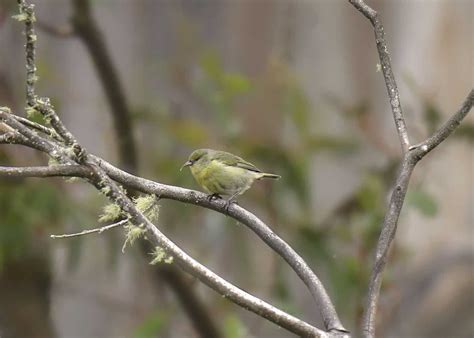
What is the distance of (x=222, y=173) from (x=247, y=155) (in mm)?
2261

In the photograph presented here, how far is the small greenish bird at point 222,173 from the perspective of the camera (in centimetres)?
394

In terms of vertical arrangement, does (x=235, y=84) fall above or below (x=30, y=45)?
above

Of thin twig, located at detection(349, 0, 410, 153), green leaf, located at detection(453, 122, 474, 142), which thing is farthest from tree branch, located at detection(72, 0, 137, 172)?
thin twig, located at detection(349, 0, 410, 153)

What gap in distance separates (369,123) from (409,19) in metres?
2.40

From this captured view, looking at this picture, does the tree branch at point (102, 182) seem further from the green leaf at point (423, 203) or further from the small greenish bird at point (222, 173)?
the green leaf at point (423, 203)

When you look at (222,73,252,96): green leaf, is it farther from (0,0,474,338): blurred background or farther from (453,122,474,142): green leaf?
(453,122,474,142): green leaf

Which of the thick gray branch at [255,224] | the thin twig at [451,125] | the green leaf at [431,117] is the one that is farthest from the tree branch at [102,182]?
the green leaf at [431,117]

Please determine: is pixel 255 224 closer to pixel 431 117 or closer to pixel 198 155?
pixel 198 155

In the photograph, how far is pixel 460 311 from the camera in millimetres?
8445

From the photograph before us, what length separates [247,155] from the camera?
6246mm

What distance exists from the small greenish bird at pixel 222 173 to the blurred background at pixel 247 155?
107cm

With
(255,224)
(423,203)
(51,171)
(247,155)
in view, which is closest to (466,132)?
(423,203)

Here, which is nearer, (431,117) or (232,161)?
(232,161)

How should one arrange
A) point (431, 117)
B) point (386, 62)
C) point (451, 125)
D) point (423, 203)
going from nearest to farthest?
point (451, 125) → point (386, 62) → point (423, 203) → point (431, 117)
